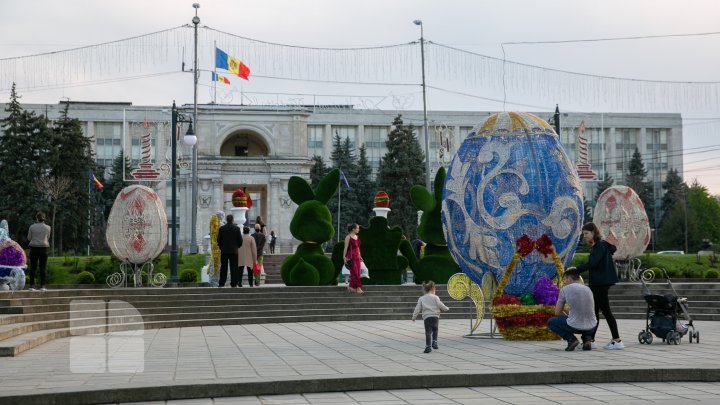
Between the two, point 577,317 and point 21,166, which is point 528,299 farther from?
point 21,166

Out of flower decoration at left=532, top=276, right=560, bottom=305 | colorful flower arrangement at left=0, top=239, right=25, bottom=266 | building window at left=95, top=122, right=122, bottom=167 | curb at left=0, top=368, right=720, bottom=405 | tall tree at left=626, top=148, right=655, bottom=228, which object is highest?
building window at left=95, top=122, right=122, bottom=167

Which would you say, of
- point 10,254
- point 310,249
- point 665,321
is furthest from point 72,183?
point 665,321

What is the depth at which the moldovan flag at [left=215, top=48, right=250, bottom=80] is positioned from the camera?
4881 cm

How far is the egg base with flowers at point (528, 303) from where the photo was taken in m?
16.2

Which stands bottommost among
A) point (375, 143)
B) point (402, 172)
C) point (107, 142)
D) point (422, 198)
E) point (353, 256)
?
point (353, 256)

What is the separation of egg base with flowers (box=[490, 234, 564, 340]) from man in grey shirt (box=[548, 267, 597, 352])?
4.52ft

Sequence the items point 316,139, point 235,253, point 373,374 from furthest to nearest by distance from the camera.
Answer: point 316,139 → point 235,253 → point 373,374

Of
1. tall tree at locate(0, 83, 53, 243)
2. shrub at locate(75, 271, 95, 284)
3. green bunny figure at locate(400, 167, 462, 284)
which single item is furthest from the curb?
tall tree at locate(0, 83, 53, 243)

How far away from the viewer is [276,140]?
216 feet

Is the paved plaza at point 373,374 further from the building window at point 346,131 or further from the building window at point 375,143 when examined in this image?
the building window at point 375,143

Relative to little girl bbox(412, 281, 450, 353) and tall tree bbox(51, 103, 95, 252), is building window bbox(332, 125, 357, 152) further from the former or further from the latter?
little girl bbox(412, 281, 450, 353)

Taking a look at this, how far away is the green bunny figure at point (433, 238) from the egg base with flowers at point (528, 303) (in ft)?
34.4

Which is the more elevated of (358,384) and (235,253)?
(235,253)

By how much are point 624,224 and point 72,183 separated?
118ft
